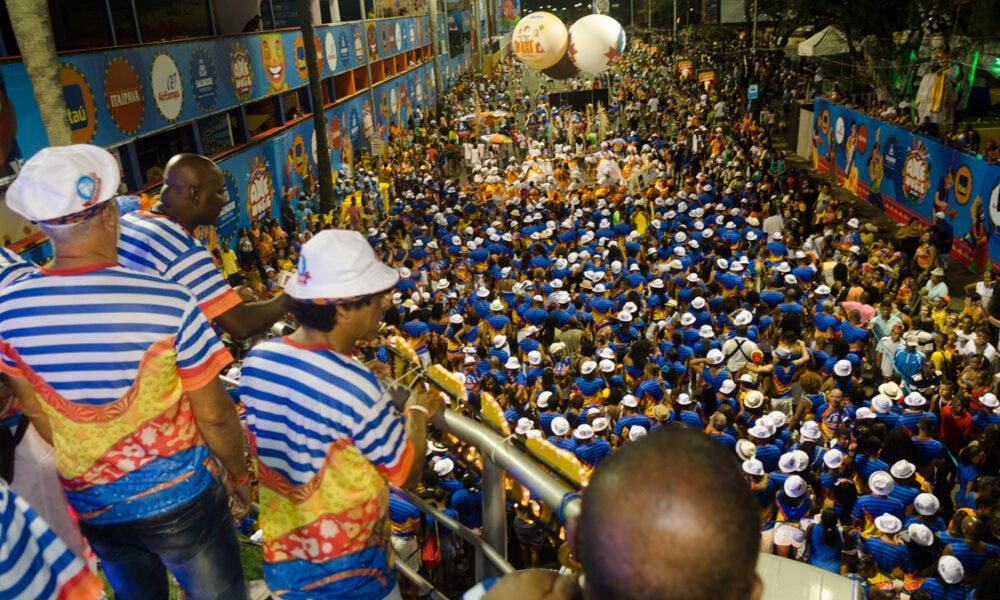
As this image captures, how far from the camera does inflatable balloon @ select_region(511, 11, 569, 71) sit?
80.8 ft

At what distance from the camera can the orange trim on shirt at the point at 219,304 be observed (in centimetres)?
296

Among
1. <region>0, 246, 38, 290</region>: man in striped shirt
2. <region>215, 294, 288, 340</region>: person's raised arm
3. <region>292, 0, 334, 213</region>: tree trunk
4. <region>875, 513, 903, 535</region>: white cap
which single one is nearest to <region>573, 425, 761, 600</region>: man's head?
<region>215, 294, 288, 340</region>: person's raised arm

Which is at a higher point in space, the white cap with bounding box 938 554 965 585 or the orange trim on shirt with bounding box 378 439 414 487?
the orange trim on shirt with bounding box 378 439 414 487

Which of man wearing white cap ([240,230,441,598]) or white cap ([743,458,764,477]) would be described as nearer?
man wearing white cap ([240,230,441,598])

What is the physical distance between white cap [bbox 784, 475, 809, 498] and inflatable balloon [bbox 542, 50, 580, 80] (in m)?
21.8

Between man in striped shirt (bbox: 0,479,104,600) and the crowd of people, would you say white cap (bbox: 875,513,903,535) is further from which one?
man in striped shirt (bbox: 0,479,104,600)

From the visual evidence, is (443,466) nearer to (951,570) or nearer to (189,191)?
(951,570)

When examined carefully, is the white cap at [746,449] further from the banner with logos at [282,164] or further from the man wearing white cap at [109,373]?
the banner with logos at [282,164]

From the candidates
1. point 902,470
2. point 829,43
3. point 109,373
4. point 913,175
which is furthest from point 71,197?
point 829,43

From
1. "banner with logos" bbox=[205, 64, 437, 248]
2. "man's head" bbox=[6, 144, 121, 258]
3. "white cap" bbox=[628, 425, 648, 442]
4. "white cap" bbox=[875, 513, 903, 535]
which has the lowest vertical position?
"white cap" bbox=[875, 513, 903, 535]

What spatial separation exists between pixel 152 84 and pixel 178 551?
13.3 meters

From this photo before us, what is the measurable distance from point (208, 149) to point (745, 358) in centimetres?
1310

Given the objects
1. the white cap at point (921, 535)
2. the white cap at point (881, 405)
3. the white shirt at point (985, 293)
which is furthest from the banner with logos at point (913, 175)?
the white cap at point (921, 535)

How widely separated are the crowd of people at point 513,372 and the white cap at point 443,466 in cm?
3
